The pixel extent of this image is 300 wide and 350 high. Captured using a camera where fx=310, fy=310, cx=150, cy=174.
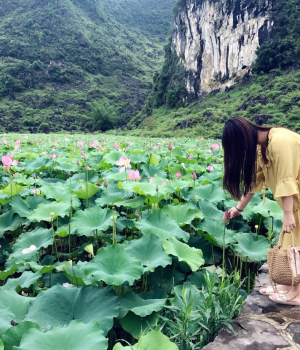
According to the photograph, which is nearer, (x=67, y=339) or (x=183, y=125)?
(x=67, y=339)

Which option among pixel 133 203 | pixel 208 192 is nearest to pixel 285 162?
pixel 133 203

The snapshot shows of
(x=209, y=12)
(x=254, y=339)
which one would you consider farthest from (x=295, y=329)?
(x=209, y=12)

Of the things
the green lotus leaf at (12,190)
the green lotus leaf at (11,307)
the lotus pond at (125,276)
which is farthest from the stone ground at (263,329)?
the green lotus leaf at (12,190)

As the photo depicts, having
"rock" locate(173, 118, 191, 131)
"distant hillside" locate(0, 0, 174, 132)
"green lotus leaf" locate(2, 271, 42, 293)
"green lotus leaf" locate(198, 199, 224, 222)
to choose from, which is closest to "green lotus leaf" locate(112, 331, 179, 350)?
"green lotus leaf" locate(2, 271, 42, 293)

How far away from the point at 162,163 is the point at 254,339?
255 centimetres

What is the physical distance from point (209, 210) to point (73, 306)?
1284mm

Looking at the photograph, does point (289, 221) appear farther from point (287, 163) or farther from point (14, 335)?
point (14, 335)

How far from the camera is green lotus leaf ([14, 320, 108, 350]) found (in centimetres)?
94

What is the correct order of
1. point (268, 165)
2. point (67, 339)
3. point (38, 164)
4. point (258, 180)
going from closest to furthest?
point (67, 339) < point (268, 165) < point (258, 180) < point (38, 164)

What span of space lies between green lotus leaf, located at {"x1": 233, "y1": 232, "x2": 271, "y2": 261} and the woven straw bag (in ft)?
0.69

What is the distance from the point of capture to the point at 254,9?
2678cm

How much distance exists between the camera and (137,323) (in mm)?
1202

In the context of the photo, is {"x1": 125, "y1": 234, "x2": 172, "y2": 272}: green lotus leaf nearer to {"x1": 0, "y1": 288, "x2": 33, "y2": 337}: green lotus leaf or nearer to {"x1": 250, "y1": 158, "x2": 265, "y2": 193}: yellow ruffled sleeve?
{"x1": 0, "y1": 288, "x2": 33, "y2": 337}: green lotus leaf

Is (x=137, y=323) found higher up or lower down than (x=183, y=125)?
lower down
